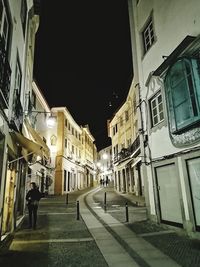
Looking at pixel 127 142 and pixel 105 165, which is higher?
pixel 105 165

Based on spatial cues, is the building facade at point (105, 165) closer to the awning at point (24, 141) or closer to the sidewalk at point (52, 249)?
the sidewalk at point (52, 249)

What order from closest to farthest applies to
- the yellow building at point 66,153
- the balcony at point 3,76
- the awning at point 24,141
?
the balcony at point 3,76 < the awning at point 24,141 < the yellow building at point 66,153

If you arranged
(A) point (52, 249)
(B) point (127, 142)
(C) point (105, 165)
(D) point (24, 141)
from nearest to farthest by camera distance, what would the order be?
(A) point (52, 249)
(D) point (24, 141)
(B) point (127, 142)
(C) point (105, 165)

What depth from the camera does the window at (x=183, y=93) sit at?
6.91m

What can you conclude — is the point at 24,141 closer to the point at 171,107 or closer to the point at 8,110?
the point at 8,110

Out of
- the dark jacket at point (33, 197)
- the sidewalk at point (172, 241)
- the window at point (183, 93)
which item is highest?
the window at point (183, 93)

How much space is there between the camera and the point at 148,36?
448 inches

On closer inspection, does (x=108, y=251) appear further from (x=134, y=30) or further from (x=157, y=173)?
(x=134, y=30)

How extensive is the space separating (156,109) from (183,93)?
8.33 feet

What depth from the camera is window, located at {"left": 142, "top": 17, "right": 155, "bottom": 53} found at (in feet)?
36.0

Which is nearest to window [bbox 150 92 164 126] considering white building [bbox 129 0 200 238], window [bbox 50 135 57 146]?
white building [bbox 129 0 200 238]

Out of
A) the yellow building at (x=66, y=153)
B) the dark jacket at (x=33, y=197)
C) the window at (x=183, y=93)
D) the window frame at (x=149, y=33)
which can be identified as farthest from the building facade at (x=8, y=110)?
the yellow building at (x=66, y=153)

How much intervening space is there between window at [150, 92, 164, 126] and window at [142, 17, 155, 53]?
2.99 meters

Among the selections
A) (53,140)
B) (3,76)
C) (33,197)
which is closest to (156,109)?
(3,76)
